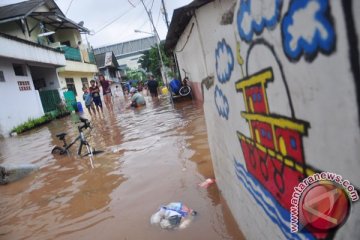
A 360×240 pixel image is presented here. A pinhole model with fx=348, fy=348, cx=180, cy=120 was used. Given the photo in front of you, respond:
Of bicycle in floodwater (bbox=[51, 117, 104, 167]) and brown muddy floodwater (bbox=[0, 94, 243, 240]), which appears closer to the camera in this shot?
brown muddy floodwater (bbox=[0, 94, 243, 240])

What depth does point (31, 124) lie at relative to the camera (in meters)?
17.0

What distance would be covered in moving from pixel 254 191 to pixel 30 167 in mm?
5998

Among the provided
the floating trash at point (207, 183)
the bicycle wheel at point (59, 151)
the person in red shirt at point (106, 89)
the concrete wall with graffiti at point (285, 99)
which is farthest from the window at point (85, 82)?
the concrete wall with graffiti at point (285, 99)

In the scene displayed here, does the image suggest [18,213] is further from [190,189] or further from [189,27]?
[189,27]

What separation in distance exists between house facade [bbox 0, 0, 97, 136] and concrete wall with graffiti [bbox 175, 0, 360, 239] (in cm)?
1492

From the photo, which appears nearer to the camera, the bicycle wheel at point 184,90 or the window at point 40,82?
the bicycle wheel at point 184,90

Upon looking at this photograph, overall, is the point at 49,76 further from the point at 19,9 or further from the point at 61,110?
the point at 19,9

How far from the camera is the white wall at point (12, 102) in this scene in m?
15.7

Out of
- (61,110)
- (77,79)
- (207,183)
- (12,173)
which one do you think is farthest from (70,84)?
(207,183)

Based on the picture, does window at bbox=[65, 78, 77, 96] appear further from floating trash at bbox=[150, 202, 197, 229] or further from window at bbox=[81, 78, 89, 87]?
floating trash at bbox=[150, 202, 197, 229]

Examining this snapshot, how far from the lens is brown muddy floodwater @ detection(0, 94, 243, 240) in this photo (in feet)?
13.0

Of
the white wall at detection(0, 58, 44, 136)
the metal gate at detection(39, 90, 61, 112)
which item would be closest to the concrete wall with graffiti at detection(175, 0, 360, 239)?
the white wall at detection(0, 58, 44, 136)

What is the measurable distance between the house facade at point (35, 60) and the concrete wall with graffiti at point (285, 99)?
14923 millimetres

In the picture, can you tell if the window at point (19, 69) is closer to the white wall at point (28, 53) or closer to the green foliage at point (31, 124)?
the white wall at point (28, 53)
